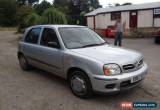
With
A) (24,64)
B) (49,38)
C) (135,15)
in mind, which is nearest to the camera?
(49,38)

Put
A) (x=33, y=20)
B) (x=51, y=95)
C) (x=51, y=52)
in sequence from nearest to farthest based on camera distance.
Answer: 1. (x=51, y=95)
2. (x=51, y=52)
3. (x=33, y=20)

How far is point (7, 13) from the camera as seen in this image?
177 ft

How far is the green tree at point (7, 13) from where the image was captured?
52.6m

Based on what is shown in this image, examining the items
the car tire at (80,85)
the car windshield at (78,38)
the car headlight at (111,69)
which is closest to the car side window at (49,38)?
the car windshield at (78,38)

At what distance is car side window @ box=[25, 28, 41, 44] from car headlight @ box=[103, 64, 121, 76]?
9.27 feet

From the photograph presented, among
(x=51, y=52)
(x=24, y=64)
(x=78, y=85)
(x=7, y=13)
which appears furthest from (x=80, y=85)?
(x=7, y=13)

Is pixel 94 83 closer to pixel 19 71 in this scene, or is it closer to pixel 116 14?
pixel 19 71

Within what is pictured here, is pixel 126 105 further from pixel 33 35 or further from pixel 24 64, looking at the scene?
pixel 24 64

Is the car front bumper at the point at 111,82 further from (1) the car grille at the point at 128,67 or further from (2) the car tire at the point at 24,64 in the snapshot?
(2) the car tire at the point at 24,64

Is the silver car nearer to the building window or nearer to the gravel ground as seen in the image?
the gravel ground

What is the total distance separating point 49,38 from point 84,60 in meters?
1.66

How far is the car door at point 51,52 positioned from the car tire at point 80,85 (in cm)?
51

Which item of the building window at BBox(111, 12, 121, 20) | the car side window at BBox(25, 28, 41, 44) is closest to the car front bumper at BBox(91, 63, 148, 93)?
the car side window at BBox(25, 28, 41, 44)

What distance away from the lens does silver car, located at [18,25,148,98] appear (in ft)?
14.6
